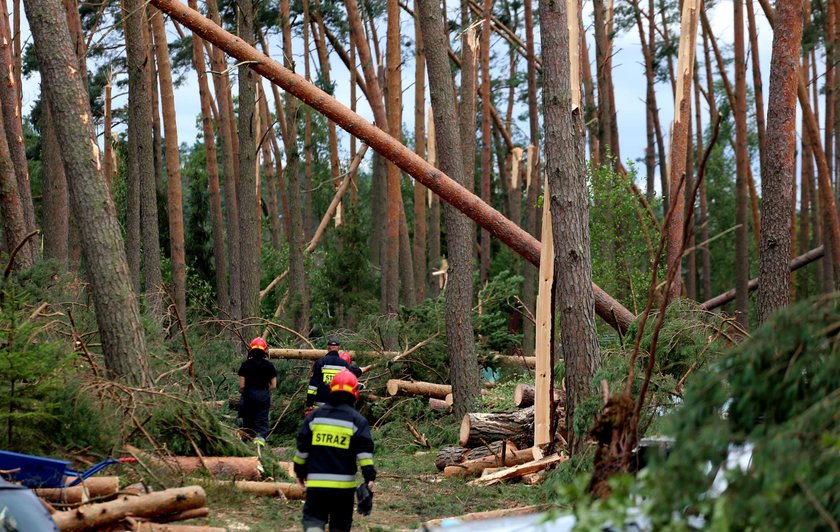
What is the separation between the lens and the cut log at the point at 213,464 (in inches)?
332

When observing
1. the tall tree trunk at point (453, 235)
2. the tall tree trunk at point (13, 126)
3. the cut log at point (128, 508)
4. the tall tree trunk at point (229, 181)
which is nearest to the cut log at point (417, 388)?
the tall tree trunk at point (453, 235)

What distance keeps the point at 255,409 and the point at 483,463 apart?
3020 mm

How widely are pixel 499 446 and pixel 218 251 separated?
14567 millimetres

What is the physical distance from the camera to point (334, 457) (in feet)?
21.7

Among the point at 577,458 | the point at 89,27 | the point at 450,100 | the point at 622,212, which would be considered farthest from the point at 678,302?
the point at 89,27

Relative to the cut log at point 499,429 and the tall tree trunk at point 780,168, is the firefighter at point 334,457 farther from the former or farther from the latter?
the tall tree trunk at point 780,168

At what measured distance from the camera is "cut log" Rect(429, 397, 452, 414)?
13.9 meters

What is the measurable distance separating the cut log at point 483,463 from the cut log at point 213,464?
2.59m

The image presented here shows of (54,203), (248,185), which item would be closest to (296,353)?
(248,185)

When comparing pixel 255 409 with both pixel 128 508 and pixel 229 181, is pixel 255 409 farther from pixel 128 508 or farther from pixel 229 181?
pixel 229 181

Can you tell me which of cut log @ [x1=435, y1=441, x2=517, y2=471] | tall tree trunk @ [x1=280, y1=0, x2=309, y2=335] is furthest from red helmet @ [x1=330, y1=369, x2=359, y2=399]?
tall tree trunk @ [x1=280, y1=0, x2=309, y2=335]

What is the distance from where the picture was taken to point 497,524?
14.4ft

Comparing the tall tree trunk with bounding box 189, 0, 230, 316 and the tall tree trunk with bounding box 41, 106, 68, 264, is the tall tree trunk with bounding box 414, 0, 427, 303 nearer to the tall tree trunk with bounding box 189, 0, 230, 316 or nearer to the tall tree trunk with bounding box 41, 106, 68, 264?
the tall tree trunk with bounding box 189, 0, 230, 316

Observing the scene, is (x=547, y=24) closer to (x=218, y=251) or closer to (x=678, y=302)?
(x=678, y=302)
